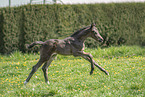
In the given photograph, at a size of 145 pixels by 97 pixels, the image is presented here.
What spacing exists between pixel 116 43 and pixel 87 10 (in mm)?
2818

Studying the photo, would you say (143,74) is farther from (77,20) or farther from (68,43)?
(77,20)

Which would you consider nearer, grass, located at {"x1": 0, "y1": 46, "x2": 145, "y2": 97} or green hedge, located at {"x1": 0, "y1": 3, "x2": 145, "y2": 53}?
grass, located at {"x1": 0, "y1": 46, "x2": 145, "y2": 97}

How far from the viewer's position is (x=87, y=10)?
1327cm

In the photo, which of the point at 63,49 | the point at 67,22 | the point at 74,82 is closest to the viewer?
the point at 63,49

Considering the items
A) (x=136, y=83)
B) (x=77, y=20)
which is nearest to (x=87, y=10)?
(x=77, y=20)

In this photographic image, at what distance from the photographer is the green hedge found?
1253 cm

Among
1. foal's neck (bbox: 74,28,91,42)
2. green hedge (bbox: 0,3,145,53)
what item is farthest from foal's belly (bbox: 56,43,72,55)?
green hedge (bbox: 0,3,145,53)

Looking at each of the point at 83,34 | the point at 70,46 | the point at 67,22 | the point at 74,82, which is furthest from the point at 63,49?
the point at 67,22

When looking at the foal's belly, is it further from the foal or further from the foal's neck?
the foal's neck

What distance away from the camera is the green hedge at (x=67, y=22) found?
1253cm

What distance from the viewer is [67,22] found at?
12.9 meters

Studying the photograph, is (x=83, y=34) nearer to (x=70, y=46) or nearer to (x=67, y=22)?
(x=70, y=46)

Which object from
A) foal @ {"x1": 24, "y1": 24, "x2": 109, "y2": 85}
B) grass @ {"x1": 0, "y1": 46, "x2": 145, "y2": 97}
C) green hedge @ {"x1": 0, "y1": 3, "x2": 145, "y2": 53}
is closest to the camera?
grass @ {"x1": 0, "y1": 46, "x2": 145, "y2": 97}

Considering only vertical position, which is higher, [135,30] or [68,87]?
[135,30]
